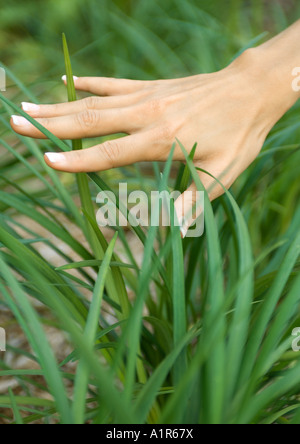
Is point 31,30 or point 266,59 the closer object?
point 266,59

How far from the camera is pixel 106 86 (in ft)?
2.66

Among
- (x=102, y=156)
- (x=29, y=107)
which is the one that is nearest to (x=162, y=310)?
(x=102, y=156)

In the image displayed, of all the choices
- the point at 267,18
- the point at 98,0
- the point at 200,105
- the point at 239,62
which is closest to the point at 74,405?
the point at 200,105

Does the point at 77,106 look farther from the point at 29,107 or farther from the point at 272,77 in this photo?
the point at 272,77

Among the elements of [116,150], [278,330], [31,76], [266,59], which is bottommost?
[278,330]

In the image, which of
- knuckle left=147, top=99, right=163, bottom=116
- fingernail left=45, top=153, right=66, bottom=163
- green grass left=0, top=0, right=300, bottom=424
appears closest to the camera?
green grass left=0, top=0, right=300, bottom=424

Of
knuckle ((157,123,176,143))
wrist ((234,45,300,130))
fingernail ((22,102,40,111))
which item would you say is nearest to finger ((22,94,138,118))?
fingernail ((22,102,40,111))

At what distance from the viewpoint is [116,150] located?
2.14 ft

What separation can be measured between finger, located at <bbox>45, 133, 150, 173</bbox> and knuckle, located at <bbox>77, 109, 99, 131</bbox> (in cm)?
5

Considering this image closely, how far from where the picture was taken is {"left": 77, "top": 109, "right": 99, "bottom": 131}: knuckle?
670mm

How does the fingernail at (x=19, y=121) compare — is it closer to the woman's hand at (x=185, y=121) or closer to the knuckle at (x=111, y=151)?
the woman's hand at (x=185, y=121)

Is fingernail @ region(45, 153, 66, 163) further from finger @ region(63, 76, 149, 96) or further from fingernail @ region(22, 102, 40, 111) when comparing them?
finger @ region(63, 76, 149, 96)
